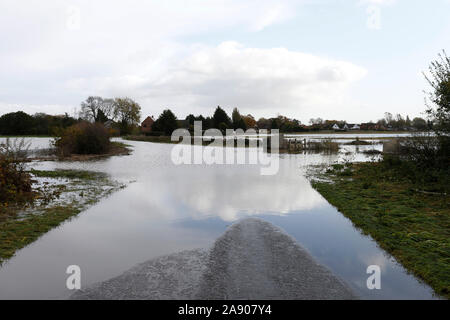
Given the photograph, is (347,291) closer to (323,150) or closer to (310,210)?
(310,210)

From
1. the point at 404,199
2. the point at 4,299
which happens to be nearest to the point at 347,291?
the point at 4,299

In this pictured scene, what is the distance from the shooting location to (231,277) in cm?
560

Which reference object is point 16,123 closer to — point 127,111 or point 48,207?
point 127,111

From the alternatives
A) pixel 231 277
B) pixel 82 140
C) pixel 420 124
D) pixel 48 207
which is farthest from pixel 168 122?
pixel 231 277

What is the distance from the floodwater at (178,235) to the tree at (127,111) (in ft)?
282

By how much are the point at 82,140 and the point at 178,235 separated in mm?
26700

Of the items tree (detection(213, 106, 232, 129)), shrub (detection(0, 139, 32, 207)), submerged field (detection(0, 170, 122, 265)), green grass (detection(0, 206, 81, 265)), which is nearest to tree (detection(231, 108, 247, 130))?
tree (detection(213, 106, 232, 129))

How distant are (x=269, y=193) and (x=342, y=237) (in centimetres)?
553

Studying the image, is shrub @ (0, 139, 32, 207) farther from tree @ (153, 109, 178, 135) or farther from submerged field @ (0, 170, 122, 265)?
tree @ (153, 109, 178, 135)

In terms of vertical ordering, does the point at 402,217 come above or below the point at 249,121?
below

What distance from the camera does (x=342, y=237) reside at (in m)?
7.99

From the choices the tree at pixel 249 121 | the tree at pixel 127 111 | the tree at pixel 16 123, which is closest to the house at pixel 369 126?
the tree at pixel 249 121

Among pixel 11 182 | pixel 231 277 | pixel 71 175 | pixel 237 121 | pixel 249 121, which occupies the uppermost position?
pixel 249 121

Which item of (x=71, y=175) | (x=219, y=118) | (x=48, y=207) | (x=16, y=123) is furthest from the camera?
(x=16, y=123)
